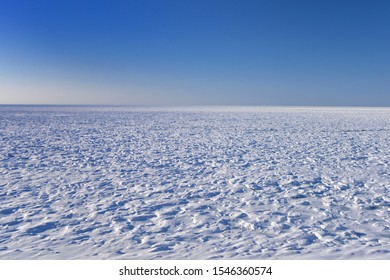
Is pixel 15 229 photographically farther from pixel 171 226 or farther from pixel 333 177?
pixel 333 177

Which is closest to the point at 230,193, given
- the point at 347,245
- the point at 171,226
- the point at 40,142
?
the point at 171,226

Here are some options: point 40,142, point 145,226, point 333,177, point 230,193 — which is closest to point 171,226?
point 145,226

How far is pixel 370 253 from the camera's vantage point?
379 cm

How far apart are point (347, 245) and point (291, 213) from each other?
4.05ft

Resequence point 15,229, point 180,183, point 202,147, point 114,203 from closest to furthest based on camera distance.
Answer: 1. point 15,229
2. point 114,203
3. point 180,183
4. point 202,147

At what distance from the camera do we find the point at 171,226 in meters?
4.68

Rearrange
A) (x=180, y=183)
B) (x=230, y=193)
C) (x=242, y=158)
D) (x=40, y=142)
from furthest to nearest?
(x=40, y=142) < (x=242, y=158) < (x=180, y=183) < (x=230, y=193)

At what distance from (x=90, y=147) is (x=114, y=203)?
732 cm

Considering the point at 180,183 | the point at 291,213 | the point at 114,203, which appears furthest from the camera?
the point at 180,183

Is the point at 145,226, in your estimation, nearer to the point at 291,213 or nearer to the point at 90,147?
the point at 291,213

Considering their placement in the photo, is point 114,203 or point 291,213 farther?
point 114,203

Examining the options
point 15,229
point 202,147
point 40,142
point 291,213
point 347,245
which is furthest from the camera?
point 40,142
